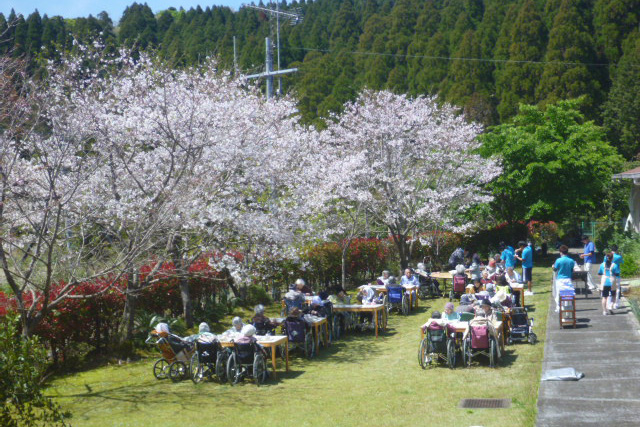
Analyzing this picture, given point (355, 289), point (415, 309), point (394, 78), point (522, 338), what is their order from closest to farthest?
point (522, 338)
point (415, 309)
point (355, 289)
point (394, 78)

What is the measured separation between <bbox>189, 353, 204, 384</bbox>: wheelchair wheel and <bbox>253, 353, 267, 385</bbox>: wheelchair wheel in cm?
97

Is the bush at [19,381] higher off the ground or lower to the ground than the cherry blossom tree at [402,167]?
lower

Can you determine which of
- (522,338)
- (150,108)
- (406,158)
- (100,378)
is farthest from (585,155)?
(100,378)

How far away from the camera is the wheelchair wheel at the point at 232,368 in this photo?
1085 cm

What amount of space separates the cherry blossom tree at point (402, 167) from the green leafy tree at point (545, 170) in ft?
8.10

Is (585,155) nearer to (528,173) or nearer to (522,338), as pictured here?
(528,173)

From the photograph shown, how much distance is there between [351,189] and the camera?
2094 centimetres

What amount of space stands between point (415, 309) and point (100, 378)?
9.32 m

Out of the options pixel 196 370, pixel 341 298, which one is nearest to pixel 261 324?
pixel 196 370

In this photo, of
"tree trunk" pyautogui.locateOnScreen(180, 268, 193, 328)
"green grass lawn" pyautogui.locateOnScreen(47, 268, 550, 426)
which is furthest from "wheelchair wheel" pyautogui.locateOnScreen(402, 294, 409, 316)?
"tree trunk" pyautogui.locateOnScreen(180, 268, 193, 328)

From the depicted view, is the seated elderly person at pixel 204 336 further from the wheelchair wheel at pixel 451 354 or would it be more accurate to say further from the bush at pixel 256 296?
the bush at pixel 256 296

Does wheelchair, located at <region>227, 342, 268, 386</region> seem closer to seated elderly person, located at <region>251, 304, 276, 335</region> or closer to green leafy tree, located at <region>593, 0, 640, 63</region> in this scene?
seated elderly person, located at <region>251, 304, 276, 335</region>

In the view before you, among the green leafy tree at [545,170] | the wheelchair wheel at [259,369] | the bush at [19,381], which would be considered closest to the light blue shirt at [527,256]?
the green leafy tree at [545,170]

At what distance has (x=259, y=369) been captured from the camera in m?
10.9
